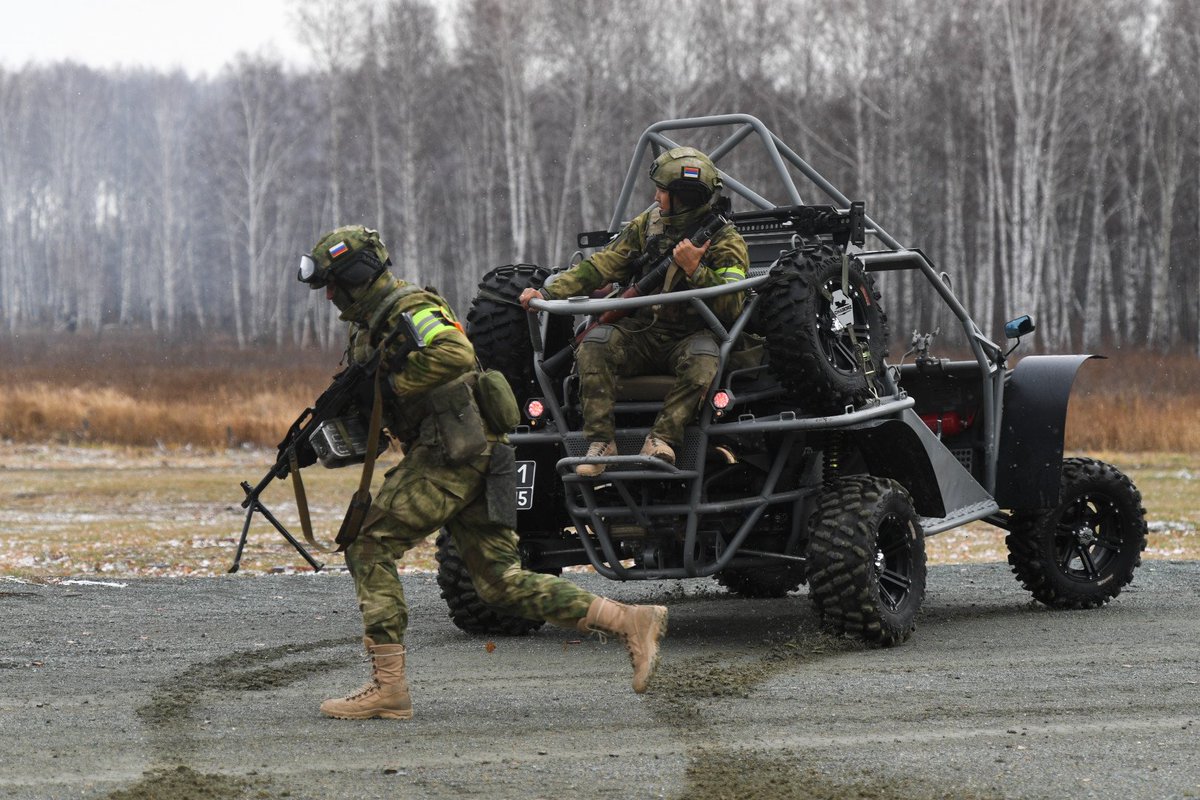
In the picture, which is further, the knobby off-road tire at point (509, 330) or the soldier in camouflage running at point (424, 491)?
the knobby off-road tire at point (509, 330)

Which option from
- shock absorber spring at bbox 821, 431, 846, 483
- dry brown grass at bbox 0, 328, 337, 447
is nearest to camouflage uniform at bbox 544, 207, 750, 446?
shock absorber spring at bbox 821, 431, 846, 483

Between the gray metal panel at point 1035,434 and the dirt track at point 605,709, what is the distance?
73cm

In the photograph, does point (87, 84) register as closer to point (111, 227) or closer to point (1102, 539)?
point (111, 227)

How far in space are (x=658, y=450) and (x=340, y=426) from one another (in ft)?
5.68

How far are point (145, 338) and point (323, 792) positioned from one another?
5423 centimetres

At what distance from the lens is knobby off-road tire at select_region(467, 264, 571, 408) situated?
28.1ft

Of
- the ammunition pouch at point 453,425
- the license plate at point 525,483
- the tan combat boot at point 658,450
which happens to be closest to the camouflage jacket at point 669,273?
the tan combat boot at point 658,450

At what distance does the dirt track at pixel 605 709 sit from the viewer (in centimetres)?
511

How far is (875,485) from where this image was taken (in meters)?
8.12

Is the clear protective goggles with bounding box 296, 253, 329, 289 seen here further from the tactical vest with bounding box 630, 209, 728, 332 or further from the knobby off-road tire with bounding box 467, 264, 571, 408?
the knobby off-road tire with bounding box 467, 264, 571, 408

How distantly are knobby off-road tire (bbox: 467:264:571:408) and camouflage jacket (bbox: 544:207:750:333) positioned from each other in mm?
356

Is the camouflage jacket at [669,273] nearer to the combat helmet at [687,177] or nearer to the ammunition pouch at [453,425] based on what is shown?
the combat helmet at [687,177]

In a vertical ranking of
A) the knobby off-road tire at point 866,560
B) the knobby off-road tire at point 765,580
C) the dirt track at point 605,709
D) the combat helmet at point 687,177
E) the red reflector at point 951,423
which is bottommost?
the knobby off-road tire at point 765,580

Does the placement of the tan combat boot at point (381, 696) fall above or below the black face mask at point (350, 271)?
below
